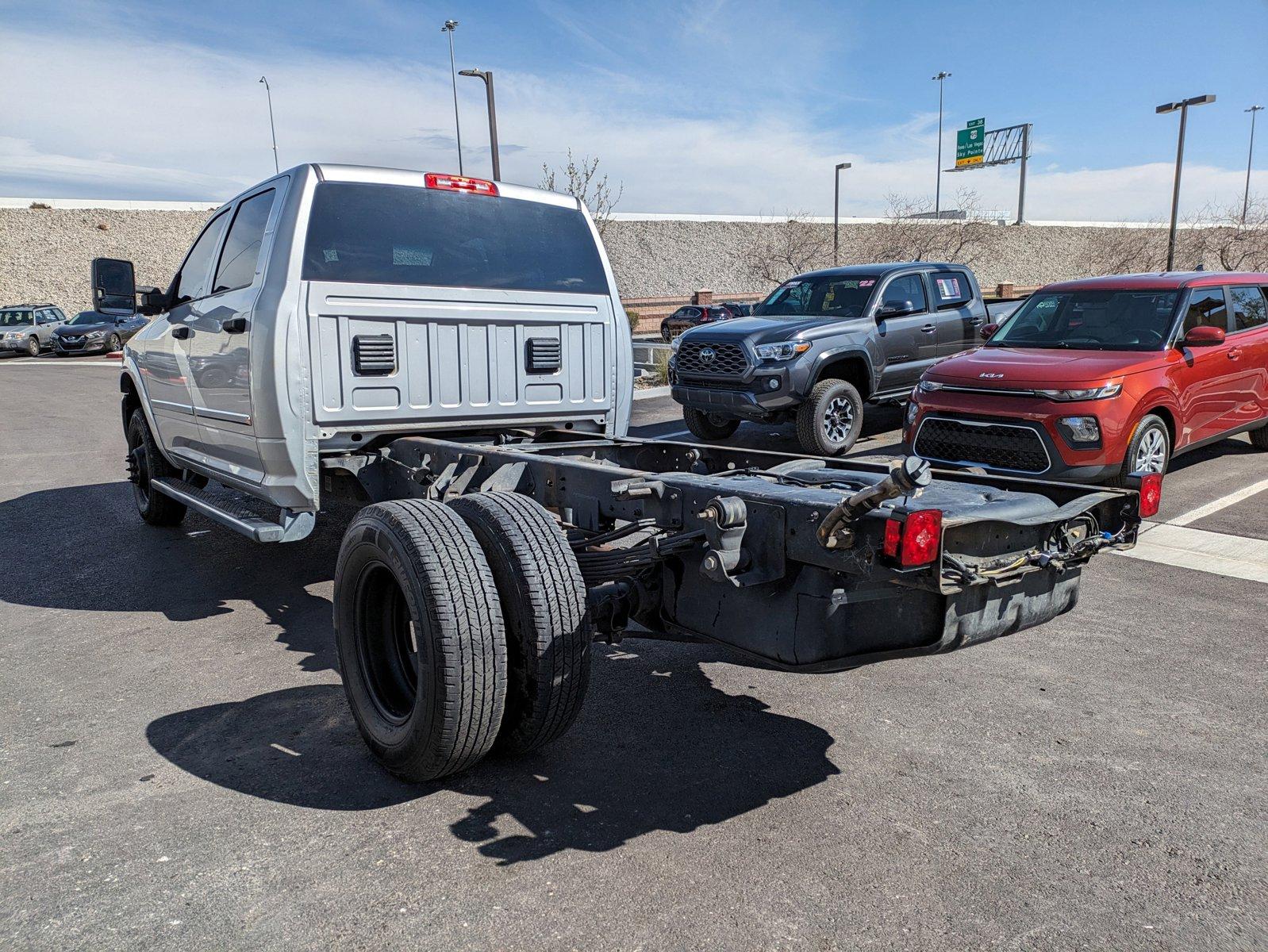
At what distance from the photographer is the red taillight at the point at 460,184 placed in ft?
17.0

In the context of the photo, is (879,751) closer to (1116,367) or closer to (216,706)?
(216,706)

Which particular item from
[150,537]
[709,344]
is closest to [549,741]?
[150,537]

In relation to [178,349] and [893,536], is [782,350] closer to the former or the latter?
[178,349]

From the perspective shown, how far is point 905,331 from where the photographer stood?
10.5m

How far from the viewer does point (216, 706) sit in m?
3.96

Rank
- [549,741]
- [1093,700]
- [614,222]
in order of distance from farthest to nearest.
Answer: [614,222]
[1093,700]
[549,741]

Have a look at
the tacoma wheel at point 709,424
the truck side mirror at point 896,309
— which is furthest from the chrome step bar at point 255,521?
the truck side mirror at point 896,309

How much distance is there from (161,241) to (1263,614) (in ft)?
232

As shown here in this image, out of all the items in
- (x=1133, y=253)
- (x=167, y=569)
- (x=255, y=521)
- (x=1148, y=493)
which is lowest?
(x=167, y=569)

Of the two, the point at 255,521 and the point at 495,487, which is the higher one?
the point at 495,487

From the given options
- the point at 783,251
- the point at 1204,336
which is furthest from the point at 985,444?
the point at 783,251

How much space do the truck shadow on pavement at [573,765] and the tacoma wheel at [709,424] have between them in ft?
22.3

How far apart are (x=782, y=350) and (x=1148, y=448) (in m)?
3.49

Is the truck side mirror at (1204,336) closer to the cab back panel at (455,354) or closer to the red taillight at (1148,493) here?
the cab back panel at (455,354)
